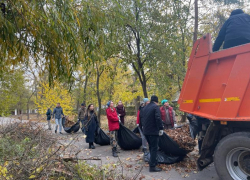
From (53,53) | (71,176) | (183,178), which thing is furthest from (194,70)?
(71,176)

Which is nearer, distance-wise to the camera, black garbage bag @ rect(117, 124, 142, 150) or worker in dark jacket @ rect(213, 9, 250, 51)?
worker in dark jacket @ rect(213, 9, 250, 51)

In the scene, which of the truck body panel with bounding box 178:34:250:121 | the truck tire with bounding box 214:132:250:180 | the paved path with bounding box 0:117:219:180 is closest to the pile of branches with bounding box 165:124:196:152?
the paved path with bounding box 0:117:219:180

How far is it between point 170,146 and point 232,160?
6.58 ft

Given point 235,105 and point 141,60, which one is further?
point 141,60

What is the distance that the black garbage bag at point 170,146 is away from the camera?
18.9 ft

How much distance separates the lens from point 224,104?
3963 mm

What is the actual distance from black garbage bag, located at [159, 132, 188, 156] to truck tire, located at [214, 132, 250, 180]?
5.87 ft

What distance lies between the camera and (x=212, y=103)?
14.1 feet

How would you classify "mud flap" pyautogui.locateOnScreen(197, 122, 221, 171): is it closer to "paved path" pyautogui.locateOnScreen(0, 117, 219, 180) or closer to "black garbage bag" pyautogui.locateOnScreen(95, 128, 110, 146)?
"paved path" pyautogui.locateOnScreen(0, 117, 219, 180)

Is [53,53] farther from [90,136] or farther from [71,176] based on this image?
[90,136]

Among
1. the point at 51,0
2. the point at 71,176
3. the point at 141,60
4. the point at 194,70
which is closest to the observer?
the point at 71,176

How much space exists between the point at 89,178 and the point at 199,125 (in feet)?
9.11

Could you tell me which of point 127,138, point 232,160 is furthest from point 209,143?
point 127,138

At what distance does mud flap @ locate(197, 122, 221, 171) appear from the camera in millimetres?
4289
